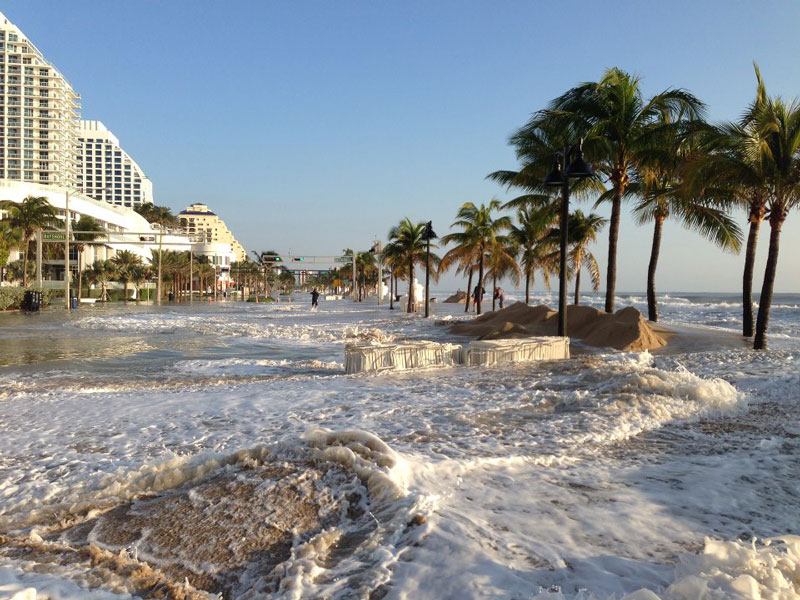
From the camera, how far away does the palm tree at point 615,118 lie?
18.4m

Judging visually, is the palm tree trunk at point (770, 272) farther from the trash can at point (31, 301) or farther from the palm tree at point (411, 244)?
the trash can at point (31, 301)

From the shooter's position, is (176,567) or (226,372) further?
(226,372)

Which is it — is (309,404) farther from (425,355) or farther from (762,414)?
(762,414)

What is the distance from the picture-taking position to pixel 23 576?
2643 millimetres

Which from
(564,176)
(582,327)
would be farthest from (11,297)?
(564,176)

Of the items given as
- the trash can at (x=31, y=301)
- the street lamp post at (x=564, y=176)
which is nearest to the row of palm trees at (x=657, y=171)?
the street lamp post at (x=564, y=176)

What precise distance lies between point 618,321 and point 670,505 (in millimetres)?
12535

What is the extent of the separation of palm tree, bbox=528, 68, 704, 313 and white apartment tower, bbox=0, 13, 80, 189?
445 feet

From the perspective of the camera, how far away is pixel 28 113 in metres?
123

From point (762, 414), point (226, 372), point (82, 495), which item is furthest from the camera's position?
point (226, 372)

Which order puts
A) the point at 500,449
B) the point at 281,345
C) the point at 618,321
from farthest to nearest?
the point at 281,345 < the point at 618,321 < the point at 500,449

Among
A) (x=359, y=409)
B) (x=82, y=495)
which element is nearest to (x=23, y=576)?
(x=82, y=495)

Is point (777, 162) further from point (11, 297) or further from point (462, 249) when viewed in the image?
point (11, 297)

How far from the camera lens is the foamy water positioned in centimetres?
260
